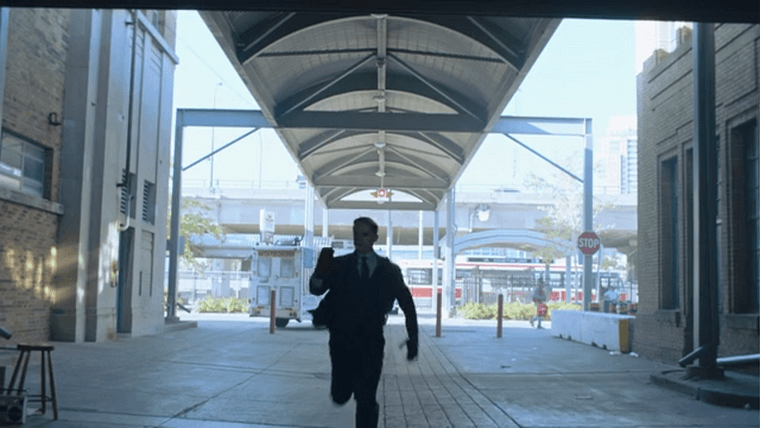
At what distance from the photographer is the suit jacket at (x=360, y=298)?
579 cm

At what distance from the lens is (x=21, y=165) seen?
1459 cm

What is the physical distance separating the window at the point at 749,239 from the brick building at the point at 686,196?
0.02m

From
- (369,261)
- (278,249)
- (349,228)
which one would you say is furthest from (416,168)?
(349,228)

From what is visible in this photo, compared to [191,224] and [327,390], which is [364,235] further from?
[191,224]

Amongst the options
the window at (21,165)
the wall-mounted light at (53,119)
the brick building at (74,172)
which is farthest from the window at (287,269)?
the wall-mounted light at (53,119)

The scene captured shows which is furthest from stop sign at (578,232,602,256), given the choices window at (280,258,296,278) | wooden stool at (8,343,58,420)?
wooden stool at (8,343,58,420)

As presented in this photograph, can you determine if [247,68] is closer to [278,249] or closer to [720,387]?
[720,387]

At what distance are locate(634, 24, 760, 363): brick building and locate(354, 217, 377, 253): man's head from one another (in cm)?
804

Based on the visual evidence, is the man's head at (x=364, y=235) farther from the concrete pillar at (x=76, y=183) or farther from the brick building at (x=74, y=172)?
the concrete pillar at (x=76, y=183)

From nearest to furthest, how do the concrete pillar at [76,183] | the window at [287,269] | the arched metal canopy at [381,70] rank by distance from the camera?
the arched metal canopy at [381,70] → the concrete pillar at [76,183] → the window at [287,269]

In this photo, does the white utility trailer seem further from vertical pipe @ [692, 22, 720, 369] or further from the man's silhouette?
the man's silhouette

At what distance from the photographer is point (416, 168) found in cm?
3070

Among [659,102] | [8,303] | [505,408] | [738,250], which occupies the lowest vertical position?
[505,408]

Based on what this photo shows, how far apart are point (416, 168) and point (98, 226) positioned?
52.4ft
